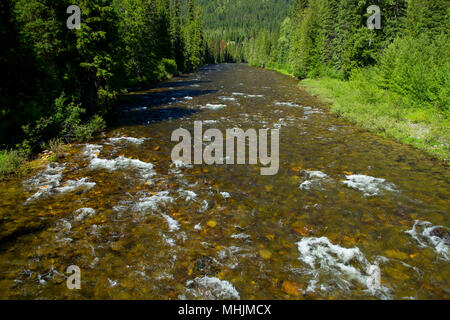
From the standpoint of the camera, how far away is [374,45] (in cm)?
2975

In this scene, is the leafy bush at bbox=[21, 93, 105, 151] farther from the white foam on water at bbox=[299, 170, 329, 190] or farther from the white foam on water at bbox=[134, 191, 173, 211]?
the white foam on water at bbox=[299, 170, 329, 190]

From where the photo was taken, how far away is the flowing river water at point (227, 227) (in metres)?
4.81

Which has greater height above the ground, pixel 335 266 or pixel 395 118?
pixel 395 118

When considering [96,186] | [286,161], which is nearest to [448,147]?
[286,161]

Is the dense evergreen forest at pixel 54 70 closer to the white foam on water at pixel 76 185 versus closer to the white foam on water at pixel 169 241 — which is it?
the white foam on water at pixel 76 185

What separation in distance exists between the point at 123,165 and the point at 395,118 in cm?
1766

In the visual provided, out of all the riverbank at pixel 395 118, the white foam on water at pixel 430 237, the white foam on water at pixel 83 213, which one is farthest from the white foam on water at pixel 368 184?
the white foam on water at pixel 83 213

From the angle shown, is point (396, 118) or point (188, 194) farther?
point (396, 118)

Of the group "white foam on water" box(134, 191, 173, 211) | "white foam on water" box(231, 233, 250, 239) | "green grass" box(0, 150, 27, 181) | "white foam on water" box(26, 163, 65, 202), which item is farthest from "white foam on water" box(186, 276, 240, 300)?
"green grass" box(0, 150, 27, 181)

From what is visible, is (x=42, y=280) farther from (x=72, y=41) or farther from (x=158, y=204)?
(x=72, y=41)

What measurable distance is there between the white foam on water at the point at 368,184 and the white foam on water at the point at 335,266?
3.55 m

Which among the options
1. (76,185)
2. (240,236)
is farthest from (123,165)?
(240,236)

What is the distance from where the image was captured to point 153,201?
767 cm

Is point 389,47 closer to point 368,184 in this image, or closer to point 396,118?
point 396,118
